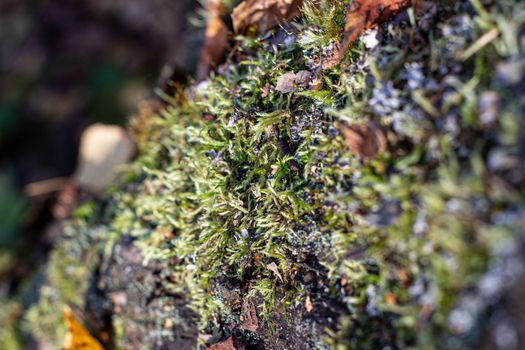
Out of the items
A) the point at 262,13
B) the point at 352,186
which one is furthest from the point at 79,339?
the point at 262,13

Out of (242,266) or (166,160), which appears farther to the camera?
(166,160)

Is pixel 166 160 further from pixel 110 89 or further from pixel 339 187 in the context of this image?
pixel 110 89

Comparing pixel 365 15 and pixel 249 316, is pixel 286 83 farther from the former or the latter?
pixel 249 316

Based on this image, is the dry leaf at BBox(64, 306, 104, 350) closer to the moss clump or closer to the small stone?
the moss clump

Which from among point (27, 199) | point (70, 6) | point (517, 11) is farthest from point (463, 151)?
point (70, 6)

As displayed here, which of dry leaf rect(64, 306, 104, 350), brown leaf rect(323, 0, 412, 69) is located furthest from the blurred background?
brown leaf rect(323, 0, 412, 69)

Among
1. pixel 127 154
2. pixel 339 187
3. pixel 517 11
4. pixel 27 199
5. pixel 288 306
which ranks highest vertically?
pixel 517 11

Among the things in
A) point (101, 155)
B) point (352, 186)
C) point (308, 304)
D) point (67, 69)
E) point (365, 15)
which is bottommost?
point (67, 69)

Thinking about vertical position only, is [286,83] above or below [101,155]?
above
